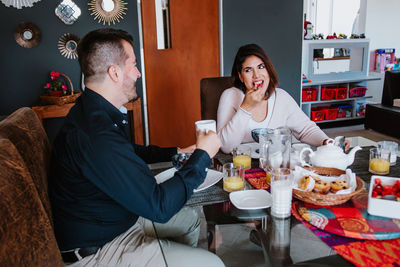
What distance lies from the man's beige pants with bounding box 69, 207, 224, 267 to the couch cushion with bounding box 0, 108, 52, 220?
0.75 ft

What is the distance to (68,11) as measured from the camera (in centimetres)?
338

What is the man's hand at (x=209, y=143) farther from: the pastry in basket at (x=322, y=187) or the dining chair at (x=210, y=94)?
the dining chair at (x=210, y=94)

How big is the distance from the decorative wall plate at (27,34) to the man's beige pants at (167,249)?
9.47 ft

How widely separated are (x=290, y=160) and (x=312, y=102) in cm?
389

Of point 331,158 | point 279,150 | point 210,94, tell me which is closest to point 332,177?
point 331,158

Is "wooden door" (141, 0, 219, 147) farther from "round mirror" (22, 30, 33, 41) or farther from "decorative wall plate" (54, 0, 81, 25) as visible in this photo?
"round mirror" (22, 30, 33, 41)

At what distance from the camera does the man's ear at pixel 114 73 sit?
45.4 inches

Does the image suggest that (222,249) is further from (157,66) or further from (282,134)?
(157,66)

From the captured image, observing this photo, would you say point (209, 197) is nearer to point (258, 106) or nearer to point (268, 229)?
point (268, 229)

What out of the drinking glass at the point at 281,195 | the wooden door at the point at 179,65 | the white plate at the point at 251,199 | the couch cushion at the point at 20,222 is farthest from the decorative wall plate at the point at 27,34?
the drinking glass at the point at 281,195

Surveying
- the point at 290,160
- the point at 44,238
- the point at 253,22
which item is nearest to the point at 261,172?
the point at 290,160

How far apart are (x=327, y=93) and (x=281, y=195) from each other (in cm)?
449

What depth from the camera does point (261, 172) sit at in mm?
1363

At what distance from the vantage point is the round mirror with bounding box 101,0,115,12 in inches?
137
